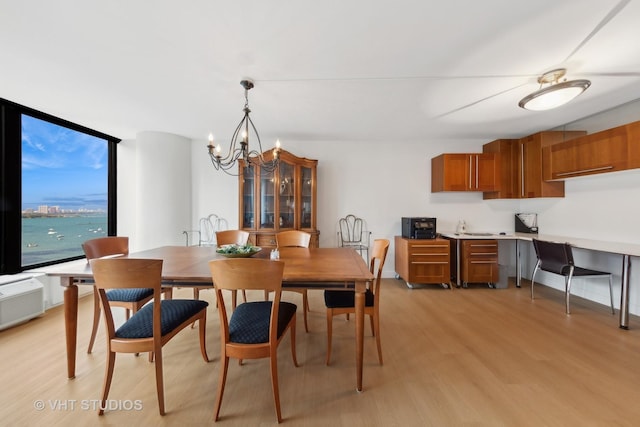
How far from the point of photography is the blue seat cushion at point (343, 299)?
1.86m

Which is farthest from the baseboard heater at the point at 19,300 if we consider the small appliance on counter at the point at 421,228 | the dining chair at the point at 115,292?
the small appliance on counter at the point at 421,228

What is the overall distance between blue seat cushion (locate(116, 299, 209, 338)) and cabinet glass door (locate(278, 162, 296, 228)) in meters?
2.15

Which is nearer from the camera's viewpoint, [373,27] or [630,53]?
[373,27]

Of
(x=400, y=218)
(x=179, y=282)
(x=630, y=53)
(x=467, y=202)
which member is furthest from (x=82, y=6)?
(x=467, y=202)

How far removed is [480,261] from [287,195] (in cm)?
308

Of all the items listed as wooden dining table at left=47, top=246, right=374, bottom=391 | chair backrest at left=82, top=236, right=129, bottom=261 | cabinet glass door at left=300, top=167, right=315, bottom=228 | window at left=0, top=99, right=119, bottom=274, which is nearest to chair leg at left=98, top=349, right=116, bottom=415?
wooden dining table at left=47, top=246, right=374, bottom=391

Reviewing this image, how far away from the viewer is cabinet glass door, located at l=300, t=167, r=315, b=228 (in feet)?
12.8

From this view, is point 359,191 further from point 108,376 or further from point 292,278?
point 108,376

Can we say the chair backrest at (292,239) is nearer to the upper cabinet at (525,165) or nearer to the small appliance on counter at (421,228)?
the small appliance on counter at (421,228)

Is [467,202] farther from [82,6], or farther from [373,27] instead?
[82,6]

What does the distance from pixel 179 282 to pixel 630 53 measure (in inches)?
144

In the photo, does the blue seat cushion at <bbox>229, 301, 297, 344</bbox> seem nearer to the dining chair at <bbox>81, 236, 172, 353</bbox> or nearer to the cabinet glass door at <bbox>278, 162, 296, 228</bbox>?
the dining chair at <bbox>81, 236, 172, 353</bbox>

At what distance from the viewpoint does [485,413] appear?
4.72 feet

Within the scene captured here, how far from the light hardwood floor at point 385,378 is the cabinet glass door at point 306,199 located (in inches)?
65.3
